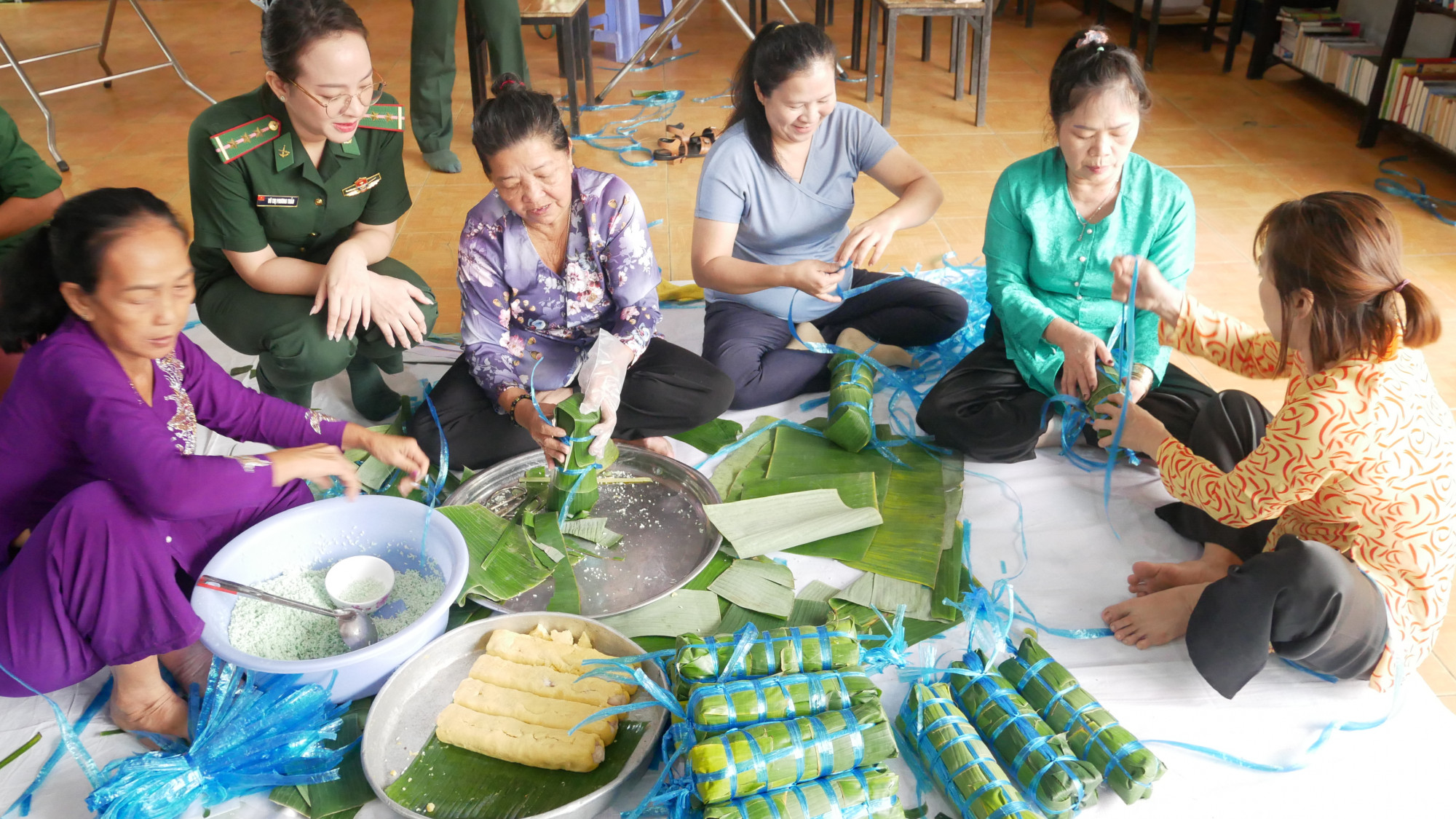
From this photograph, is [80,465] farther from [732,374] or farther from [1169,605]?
[1169,605]

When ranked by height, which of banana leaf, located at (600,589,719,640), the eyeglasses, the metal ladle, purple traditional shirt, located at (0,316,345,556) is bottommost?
banana leaf, located at (600,589,719,640)

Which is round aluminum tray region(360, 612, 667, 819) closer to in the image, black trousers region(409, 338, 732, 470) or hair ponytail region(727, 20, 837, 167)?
black trousers region(409, 338, 732, 470)

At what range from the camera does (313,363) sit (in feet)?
7.43

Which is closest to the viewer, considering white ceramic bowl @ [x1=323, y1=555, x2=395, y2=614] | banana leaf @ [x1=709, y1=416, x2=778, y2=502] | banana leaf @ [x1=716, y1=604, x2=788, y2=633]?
white ceramic bowl @ [x1=323, y1=555, x2=395, y2=614]

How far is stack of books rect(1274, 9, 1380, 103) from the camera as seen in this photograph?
4336 mm

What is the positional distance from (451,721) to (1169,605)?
1294 mm

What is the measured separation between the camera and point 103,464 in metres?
1.54

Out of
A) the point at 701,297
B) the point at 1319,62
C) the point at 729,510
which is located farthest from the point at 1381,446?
the point at 1319,62

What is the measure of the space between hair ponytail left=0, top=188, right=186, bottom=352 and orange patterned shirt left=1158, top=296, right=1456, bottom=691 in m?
1.78

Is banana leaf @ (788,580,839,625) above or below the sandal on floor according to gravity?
below

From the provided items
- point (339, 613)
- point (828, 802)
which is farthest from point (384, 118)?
point (828, 802)

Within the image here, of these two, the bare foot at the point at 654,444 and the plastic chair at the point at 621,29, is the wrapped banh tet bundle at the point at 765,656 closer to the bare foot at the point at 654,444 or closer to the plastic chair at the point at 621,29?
the bare foot at the point at 654,444

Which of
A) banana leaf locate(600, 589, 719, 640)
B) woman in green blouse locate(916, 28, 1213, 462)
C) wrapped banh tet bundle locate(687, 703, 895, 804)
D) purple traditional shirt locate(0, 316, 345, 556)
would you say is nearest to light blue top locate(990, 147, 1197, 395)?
woman in green blouse locate(916, 28, 1213, 462)

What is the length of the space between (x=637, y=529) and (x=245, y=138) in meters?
1.23
